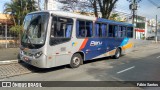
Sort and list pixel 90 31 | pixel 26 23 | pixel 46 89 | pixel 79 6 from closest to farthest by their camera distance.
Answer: pixel 46 89
pixel 26 23
pixel 90 31
pixel 79 6

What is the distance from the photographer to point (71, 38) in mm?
10703

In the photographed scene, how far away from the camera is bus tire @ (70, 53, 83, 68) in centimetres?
1102

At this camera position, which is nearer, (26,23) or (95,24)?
(26,23)

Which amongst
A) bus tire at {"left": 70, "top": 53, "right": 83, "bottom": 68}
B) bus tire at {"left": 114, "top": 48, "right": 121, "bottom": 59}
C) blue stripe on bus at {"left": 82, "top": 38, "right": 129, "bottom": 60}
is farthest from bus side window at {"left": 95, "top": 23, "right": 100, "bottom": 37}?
bus tire at {"left": 114, "top": 48, "right": 121, "bottom": 59}

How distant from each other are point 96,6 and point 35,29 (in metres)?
14.7

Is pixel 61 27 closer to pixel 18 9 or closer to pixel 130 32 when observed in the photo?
pixel 130 32

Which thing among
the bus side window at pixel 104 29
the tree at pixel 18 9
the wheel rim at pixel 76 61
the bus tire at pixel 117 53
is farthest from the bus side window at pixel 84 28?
the tree at pixel 18 9

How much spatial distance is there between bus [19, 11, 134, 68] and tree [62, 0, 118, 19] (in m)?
9.34

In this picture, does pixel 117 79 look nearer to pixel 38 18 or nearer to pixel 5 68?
pixel 38 18

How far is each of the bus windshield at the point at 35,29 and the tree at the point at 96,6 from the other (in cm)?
1335

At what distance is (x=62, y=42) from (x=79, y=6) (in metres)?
16.5

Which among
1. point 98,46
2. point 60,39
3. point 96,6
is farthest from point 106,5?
point 60,39

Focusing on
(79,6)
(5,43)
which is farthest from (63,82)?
(79,6)

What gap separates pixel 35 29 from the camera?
9.81 meters
